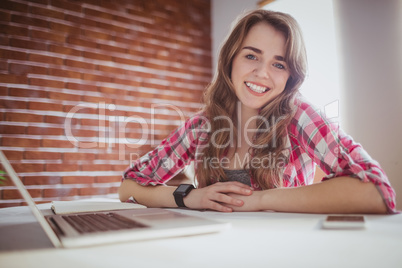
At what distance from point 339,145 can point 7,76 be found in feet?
8.19

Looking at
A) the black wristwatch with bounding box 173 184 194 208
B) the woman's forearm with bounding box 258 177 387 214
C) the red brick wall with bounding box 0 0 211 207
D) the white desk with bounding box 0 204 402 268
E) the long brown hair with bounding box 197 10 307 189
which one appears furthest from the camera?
the red brick wall with bounding box 0 0 211 207

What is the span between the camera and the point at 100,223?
1.98 ft

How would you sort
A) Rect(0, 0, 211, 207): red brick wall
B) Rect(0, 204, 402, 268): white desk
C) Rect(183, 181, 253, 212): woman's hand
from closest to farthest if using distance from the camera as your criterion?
1. Rect(0, 204, 402, 268): white desk
2. Rect(183, 181, 253, 212): woman's hand
3. Rect(0, 0, 211, 207): red brick wall

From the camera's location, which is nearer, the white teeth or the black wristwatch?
the black wristwatch

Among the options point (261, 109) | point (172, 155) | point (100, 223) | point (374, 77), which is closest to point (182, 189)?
point (172, 155)

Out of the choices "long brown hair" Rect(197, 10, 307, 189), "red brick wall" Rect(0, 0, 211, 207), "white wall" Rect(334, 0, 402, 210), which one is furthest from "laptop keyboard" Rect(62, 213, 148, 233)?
"red brick wall" Rect(0, 0, 211, 207)

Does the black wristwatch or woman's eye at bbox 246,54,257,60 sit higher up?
woman's eye at bbox 246,54,257,60

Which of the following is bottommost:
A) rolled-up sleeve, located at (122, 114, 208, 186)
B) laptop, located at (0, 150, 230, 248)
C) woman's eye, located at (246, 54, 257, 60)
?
laptop, located at (0, 150, 230, 248)

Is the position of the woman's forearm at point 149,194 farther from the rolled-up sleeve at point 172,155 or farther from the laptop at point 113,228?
the laptop at point 113,228

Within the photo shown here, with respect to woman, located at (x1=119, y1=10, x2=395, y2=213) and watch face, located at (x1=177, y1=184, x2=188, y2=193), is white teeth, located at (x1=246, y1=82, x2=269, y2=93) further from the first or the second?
watch face, located at (x1=177, y1=184, x2=188, y2=193)

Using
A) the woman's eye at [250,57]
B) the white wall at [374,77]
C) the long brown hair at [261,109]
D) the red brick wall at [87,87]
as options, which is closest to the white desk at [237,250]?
the long brown hair at [261,109]

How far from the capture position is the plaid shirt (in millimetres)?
907

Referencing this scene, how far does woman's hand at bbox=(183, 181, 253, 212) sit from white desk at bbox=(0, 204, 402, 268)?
293 mm

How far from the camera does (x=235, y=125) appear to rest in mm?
1523
